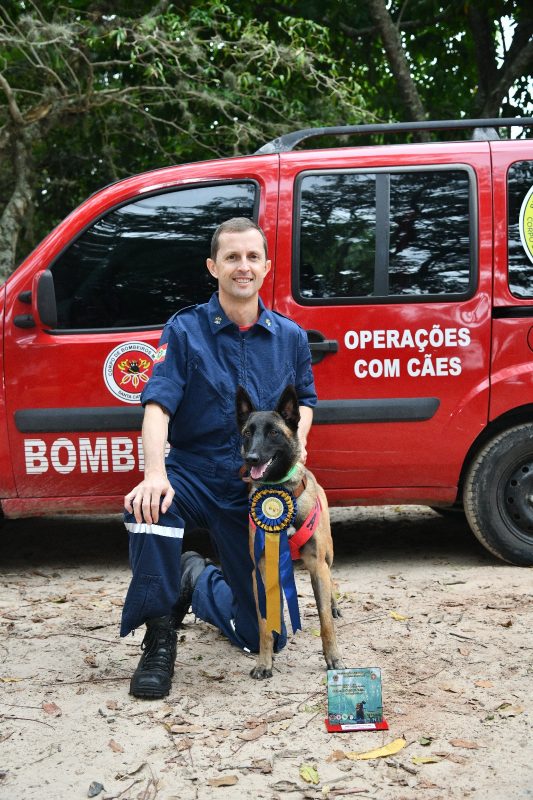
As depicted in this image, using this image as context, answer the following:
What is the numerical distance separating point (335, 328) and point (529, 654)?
1.81 metres

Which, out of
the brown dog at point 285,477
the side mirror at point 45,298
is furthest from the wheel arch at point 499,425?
the side mirror at point 45,298

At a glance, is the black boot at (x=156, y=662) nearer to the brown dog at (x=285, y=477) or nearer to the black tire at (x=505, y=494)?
the brown dog at (x=285, y=477)

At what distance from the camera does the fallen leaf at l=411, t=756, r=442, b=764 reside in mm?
2590

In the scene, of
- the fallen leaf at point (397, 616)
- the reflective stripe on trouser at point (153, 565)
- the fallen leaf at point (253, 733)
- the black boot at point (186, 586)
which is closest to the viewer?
the fallen leaf at point (253, 733)

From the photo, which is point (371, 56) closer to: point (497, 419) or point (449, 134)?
point (449, 134)

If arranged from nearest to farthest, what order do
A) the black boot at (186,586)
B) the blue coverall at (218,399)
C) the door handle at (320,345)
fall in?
the blue coverall at (218,399)
the black boot at (186,586)
the door handle at (320,345)

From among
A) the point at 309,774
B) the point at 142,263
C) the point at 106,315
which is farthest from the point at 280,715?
the point at 142,263

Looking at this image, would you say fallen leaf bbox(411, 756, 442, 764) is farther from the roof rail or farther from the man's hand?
the roof rail

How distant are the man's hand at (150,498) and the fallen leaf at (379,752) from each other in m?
0.97

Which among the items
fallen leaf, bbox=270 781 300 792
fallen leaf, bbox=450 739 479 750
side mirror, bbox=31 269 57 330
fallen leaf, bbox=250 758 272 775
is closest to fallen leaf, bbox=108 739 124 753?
fallen leaf, bbox=250 758 272 775

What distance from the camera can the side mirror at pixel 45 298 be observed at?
13.9 ft

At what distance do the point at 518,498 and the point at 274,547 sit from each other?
→ 6.14 feet

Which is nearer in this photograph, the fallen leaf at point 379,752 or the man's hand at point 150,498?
the fallen leaf at point 379,752

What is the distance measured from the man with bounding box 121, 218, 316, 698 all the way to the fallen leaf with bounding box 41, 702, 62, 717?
0.87 feet
